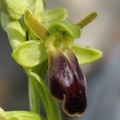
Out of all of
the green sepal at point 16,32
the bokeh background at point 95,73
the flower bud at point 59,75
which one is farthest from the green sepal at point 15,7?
the bokeh background at point 95,73

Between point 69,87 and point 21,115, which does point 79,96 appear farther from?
point 21,115

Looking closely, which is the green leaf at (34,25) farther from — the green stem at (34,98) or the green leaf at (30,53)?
the green stem at (34,98)

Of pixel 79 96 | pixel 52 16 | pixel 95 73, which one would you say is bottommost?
pixel 95 73

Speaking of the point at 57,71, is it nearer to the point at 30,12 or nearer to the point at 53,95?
the point at 53,95

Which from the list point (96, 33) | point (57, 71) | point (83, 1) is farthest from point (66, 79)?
point (83, 1)

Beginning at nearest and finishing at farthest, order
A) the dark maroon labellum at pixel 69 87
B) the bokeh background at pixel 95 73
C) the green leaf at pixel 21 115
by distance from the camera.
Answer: the dark maroon labellum at pixel 69 87
the green leaf at pixel 21 115
the bokeh background at pixel 95 73

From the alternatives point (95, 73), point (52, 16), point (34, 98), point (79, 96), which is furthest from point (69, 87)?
point (95, 73)
